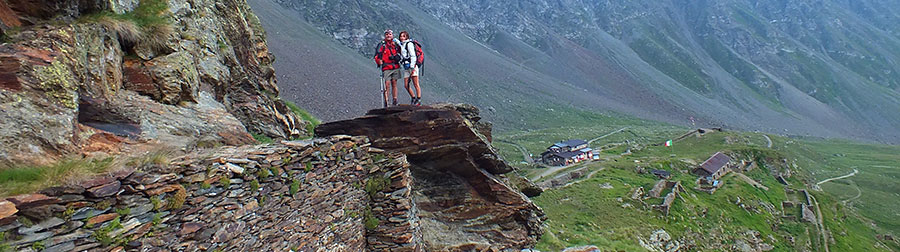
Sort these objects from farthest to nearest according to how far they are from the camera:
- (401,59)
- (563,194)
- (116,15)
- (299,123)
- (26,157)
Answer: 1. (563,194)
2. (299,123)
3. (401,59)
4. (116,15)
5. (26,157)

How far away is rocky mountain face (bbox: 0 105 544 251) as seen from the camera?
5.45 meters

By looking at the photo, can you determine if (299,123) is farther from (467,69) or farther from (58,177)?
(467,69)

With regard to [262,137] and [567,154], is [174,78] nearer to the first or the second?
[262,137]

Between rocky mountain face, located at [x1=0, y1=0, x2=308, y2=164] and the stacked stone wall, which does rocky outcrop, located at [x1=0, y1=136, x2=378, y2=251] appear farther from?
rocky mountain face, located at [x1=0, y1=0, x2=308, y2=164]

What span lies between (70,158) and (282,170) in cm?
302

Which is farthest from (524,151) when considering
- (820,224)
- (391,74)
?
(391,74)

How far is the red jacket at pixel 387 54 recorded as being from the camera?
1515 cm

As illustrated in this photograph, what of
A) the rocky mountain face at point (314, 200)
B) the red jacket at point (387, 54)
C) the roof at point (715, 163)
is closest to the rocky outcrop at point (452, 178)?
the rocky mountain face at point (314, 200)

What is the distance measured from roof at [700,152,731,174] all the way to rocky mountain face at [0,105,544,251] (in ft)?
164

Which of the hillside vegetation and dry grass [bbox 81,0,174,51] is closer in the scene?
dry grass [bbox 81,0,174,51]

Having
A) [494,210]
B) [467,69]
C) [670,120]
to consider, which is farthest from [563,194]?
[670,120]

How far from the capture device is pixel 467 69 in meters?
150

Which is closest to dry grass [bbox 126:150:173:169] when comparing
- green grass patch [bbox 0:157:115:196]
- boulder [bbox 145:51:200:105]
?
green grass patch [bbox 0:157:115:196]

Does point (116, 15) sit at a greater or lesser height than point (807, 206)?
greater
